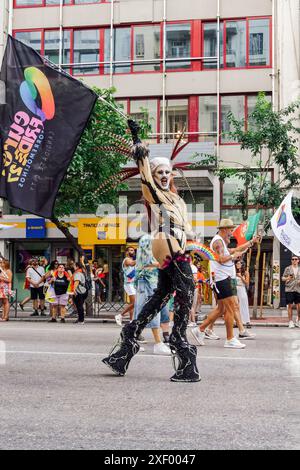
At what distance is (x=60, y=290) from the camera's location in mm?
19609

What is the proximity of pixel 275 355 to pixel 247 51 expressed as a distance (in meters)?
23.3

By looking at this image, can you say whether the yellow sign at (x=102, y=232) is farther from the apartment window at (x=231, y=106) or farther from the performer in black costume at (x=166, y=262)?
the performer in black costume at (x=166, y=262)

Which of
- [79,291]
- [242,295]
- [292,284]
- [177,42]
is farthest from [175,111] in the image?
[242,295]

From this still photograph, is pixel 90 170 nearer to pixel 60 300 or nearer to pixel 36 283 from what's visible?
pixel 36 283

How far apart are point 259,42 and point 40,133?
75.9 feet

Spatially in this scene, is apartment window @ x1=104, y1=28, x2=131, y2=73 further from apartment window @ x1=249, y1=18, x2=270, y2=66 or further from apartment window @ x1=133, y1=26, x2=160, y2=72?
apartment window @ x1=249, y1=18, x2=270, y2=66

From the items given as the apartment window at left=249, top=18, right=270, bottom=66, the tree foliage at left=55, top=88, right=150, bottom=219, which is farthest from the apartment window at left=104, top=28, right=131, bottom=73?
the tree foliage at left=55, top=88, right=150, bottom=219

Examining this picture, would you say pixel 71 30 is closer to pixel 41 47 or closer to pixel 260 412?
pixel 41 47

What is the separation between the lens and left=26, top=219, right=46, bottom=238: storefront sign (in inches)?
1224

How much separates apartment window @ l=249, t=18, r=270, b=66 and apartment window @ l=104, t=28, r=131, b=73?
17.4 feet

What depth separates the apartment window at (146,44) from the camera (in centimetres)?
3122
